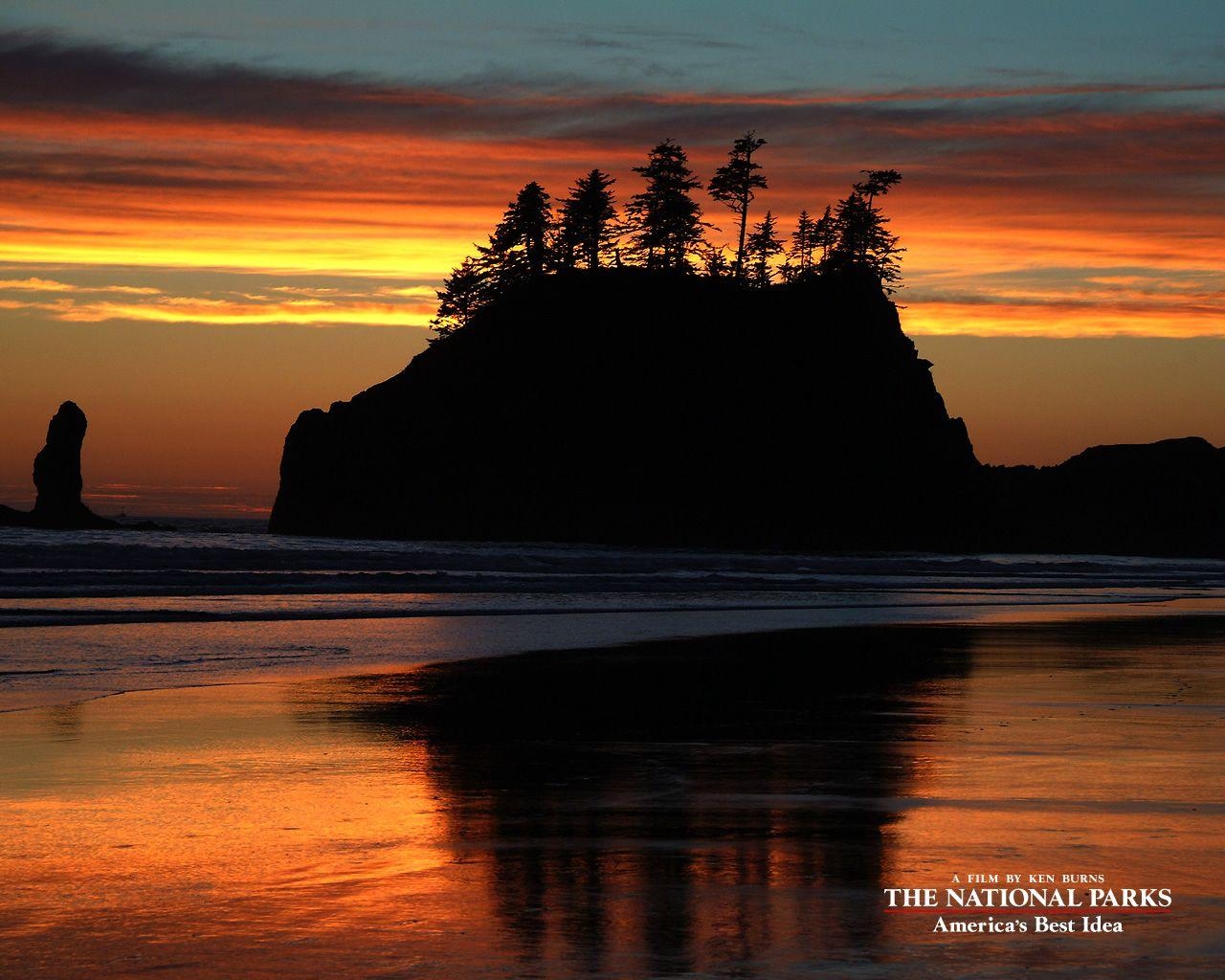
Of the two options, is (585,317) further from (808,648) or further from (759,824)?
(759,824)

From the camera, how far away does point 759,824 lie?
764 centimetres

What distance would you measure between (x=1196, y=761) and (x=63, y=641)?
1500 cm

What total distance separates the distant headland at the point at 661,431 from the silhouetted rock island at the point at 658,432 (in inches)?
5.0

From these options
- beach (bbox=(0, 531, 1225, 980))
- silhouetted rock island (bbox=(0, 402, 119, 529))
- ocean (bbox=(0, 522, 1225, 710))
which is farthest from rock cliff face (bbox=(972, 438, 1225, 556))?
beach (bbox=(0, 531, 1225, 980))

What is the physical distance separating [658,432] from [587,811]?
74.0 metres

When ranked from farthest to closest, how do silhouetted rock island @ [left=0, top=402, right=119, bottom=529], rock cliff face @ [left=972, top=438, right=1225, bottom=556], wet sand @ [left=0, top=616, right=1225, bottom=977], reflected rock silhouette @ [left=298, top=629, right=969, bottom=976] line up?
rock cliff face @ [left=972, top=438, right=1225, bottom=556] → silhouetted rock island @ [left=0, top=402, right=119, bottom=529] → reflected rock silhouette @ [left=298, top=629, right=969, bottom=976] → wet sand @ [left=0, top=616, right=1225, bottom=977]

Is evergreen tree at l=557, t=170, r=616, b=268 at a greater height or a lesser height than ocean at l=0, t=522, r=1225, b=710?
greater

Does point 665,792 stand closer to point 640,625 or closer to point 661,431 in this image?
point 640,625

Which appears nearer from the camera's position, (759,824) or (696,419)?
(759,824)

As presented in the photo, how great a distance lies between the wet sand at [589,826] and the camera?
534 centimetres

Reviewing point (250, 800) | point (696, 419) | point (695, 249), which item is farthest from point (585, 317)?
point (250, 800)

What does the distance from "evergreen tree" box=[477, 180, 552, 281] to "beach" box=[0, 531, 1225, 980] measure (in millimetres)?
82037

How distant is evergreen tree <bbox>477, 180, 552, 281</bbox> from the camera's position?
9744 centimetres

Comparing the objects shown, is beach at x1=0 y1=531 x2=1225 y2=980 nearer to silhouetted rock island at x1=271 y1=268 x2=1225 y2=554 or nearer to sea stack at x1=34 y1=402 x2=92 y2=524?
silhouetted rock island at x1=271 y1=268 x2=1225 y2=554
